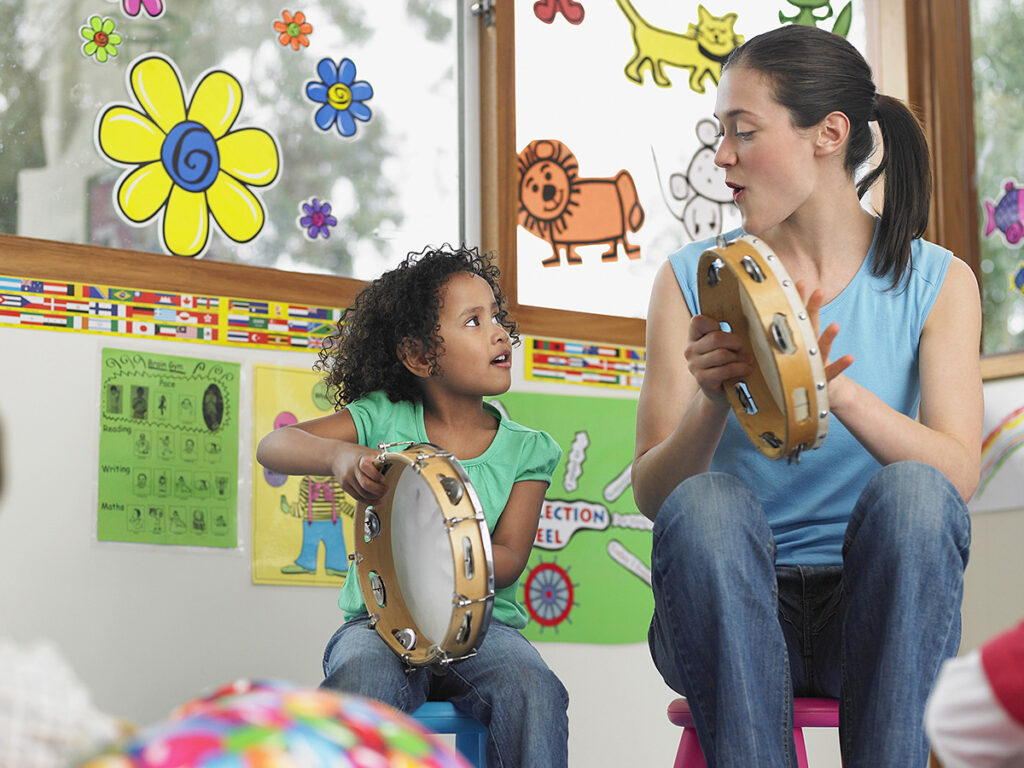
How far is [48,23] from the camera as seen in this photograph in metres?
2.30

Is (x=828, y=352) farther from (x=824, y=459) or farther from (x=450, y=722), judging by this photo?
(x=450, y=722)

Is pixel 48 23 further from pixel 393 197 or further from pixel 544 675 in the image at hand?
pixel 544 675

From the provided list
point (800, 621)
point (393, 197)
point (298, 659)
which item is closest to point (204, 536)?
point (298, 659)

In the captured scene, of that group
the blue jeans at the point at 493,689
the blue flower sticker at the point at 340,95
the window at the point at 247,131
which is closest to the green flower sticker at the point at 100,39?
the window at the point at 247,131

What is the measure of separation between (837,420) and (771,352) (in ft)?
1.29

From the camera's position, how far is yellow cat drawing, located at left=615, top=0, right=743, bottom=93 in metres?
2.94

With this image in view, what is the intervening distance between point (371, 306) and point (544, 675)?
0.80 m

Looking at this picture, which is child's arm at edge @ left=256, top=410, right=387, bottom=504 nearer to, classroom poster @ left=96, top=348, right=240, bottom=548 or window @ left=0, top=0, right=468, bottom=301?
classroom poster @ left=96, top=348, right=240, bottom=548

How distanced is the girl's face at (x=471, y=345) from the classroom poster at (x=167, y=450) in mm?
488

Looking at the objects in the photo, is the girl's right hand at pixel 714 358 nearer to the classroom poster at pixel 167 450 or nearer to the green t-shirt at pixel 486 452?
the green t-shirt at pixel 486 452

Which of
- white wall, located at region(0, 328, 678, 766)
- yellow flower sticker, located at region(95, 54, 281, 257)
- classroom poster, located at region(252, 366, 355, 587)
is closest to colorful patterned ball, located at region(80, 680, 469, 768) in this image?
white wall, located at region(0, 328, 678, 766)

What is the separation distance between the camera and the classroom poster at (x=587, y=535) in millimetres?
2607

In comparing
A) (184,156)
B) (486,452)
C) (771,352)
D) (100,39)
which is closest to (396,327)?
(486,452)

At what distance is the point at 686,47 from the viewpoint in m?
3.01
